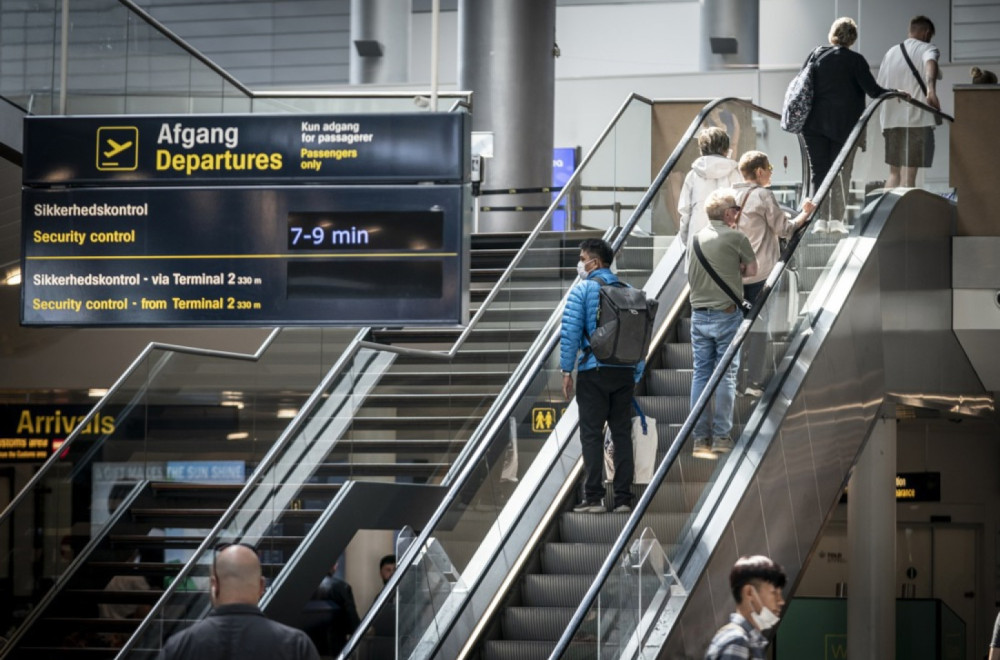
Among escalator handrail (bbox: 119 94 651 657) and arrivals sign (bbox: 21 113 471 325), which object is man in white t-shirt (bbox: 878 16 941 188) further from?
arrivals sign (bbox: 21 113 471 325)

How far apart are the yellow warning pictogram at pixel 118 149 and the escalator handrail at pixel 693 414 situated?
10.7ft

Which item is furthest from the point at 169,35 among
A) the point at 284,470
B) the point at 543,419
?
the point at 543,419

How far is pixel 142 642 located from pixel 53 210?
340 centimetres

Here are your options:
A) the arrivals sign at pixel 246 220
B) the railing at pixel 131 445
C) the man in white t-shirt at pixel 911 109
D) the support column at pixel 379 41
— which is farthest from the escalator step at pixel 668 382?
the support column at pixel 379 41

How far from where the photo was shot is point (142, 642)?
10633mm

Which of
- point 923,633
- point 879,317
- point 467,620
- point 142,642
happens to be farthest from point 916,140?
point 142,642

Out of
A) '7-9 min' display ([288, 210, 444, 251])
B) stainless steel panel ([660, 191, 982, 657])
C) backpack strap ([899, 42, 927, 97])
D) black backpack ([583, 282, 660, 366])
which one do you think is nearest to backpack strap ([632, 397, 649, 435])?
black backpack ([583, 282, 660, 366])

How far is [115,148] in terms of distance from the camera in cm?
862

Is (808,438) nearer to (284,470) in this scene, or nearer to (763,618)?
(284,470)

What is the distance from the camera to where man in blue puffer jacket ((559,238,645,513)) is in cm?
973

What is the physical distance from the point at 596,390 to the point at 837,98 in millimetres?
3823

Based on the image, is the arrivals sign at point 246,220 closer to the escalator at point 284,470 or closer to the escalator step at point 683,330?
the escalator at point 284,470

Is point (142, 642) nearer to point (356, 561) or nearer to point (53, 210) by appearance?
point (53, 210)

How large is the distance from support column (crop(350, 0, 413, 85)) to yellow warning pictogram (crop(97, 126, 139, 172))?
16.9 metres
